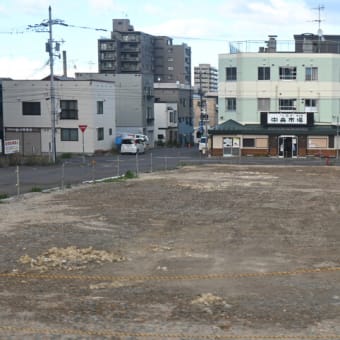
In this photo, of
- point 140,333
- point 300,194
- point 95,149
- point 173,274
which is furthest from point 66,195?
point 95,149

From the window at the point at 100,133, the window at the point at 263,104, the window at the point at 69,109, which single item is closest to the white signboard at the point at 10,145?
the window at the point at 69,109

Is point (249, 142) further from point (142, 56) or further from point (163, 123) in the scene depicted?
point (142, 56)

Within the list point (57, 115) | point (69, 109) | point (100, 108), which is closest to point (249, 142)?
point (100, 108)

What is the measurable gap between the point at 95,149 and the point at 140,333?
159 ft

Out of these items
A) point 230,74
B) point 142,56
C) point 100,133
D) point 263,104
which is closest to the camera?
point 263,104

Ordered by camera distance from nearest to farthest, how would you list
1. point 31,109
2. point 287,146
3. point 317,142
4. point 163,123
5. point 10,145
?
point 10,145 < point 317,142 < point 287,146 < point 31,109 < point 163,123

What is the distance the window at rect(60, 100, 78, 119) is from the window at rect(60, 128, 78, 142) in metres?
1.26

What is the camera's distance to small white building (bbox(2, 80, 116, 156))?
55.3 m

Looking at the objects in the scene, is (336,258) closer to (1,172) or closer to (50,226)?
(50,226)

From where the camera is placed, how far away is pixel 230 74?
55.2 m

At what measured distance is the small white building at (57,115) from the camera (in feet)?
182

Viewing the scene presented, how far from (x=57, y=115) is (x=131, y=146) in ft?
26.2

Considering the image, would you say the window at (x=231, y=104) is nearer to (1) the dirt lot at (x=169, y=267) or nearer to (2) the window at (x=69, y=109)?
(2) the window at (x=69, y=109)

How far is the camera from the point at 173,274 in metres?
11.6
